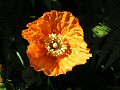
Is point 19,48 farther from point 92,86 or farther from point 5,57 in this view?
point 92,86

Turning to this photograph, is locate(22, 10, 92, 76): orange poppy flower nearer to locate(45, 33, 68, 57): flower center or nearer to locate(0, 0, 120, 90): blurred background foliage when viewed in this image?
locate(45, 33, 68, 57): flower center

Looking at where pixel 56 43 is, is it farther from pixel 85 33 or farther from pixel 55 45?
pixel 85 33

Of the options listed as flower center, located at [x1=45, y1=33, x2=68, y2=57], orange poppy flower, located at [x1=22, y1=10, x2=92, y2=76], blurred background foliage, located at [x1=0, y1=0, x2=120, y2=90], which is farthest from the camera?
blurred background foliage, located at [x1=0, y1=0, x2=120, y2=90]


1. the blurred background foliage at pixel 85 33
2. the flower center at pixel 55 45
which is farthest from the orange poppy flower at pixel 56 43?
the blurred background foliage at pixel 85 33

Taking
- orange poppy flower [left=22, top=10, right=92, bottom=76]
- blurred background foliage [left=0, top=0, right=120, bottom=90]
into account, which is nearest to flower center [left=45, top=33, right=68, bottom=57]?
orange poppy flower [left=22, top=10, right=92, bottom=76]

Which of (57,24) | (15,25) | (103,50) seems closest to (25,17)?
(15,25)

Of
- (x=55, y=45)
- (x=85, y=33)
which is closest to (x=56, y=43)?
(x=55, y=45)
